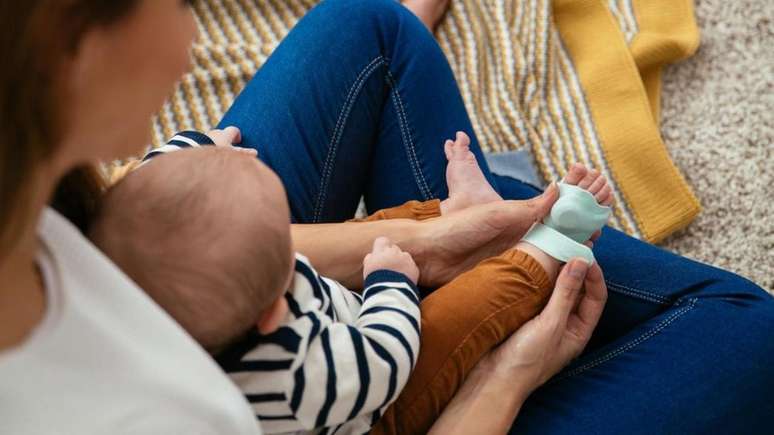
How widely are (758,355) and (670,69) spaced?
0.73 metres

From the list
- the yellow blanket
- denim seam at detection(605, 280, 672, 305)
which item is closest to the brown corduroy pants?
denim seam at detection(605, 280, 672, 305)

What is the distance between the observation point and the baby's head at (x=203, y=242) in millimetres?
612

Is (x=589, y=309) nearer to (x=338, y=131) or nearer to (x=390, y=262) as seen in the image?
(x=390, y=262)

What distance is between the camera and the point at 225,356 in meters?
0.66

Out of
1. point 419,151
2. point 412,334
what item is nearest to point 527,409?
point 412,334

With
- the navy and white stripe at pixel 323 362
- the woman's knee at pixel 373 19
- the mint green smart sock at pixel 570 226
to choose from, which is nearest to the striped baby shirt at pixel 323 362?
the navy and white stripe at pixel 323 362

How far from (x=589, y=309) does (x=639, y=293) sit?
0.24ft

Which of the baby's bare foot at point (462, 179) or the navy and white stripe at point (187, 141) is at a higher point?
the navy and white stripe at point (187, 141)

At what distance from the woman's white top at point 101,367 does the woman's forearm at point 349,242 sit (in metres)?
0.33

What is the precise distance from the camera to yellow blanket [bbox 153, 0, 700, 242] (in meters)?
1.28

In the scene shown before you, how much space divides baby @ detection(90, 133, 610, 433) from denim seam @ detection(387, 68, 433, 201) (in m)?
0.22

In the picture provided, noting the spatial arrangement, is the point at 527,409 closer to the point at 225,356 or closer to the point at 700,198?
the point at 225,356

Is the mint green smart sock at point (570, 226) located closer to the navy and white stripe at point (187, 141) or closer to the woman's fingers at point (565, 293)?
the woman's fingers at point (565, 293)

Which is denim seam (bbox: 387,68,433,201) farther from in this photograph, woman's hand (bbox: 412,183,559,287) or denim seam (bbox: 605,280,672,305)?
denim seam (bbox: 605,280,672,305)
